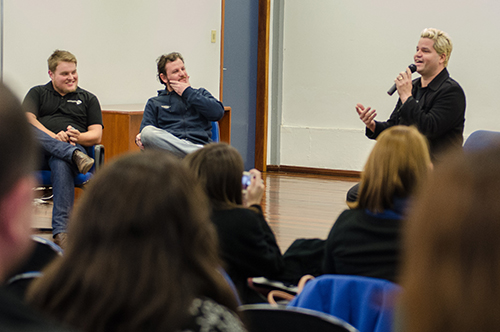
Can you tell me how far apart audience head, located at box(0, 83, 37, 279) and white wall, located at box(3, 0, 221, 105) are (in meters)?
3.72

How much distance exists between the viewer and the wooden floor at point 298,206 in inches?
163

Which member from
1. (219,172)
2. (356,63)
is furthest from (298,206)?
(219,172)

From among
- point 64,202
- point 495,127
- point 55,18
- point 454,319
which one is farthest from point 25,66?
point 495,127

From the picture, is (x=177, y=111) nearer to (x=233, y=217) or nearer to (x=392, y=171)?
(x=233, y=217)

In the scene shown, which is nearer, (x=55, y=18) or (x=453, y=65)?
(x=55, y=18)

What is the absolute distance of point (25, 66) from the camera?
14.9 feet

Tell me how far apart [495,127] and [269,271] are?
17.5ft

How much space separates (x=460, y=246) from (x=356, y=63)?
6678 mm

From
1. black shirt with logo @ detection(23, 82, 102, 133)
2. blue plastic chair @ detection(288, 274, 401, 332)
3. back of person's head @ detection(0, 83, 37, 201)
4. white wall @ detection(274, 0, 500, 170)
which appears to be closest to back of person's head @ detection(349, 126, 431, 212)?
blue plastic chair @ detection(288, 274, 401, 332)

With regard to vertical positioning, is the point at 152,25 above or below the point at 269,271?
above

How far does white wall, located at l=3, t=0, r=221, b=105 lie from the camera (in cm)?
452

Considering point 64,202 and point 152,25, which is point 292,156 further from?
point 64,202

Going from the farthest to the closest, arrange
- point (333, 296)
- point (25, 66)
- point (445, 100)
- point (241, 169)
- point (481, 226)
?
point (25, 66) < point (445, 100) < point (241, 169) < point (333, 296) < point (481, 226)

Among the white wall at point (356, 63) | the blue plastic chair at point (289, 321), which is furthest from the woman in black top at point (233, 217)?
the white wall at point (356, 63)
